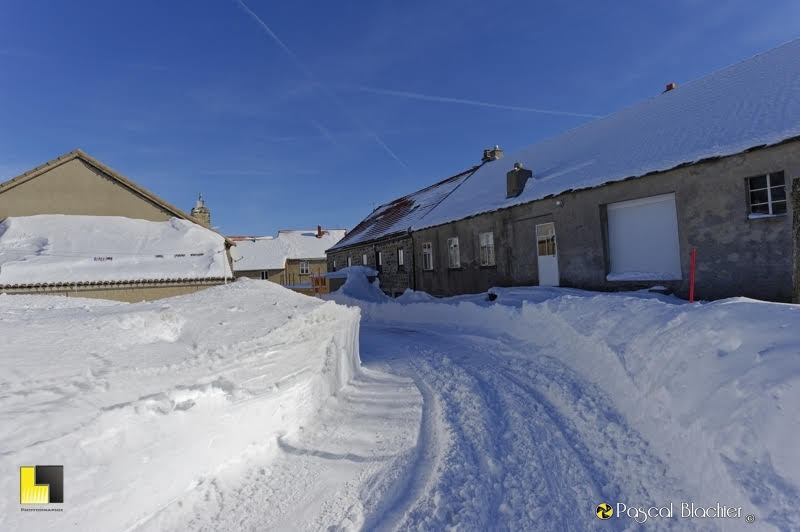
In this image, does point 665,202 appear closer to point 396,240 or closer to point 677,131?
point 677,131

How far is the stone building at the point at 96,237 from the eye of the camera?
13.2 meters

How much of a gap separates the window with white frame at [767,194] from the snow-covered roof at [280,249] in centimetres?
3738

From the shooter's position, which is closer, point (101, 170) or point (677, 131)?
point (677, 131)

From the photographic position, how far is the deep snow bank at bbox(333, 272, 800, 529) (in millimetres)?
2939

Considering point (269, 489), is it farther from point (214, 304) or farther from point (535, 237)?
point (535, 237)

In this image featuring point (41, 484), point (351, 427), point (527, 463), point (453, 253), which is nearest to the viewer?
point (41, 484)

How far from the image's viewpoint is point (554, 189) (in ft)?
42.5

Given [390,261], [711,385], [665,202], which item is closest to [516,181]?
[665,202]

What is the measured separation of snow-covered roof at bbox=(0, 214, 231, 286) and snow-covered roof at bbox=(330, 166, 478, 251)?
357 inches

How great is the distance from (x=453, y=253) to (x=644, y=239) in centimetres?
795

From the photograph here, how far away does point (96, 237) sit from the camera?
15.5m

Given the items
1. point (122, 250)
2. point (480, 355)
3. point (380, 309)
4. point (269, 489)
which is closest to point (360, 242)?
point (380, 309)

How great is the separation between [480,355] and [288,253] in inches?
1457

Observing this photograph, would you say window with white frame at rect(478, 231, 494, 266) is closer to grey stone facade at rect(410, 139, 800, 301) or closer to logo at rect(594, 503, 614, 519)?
grey stone facade at rect(410, 139, 800, 301)
